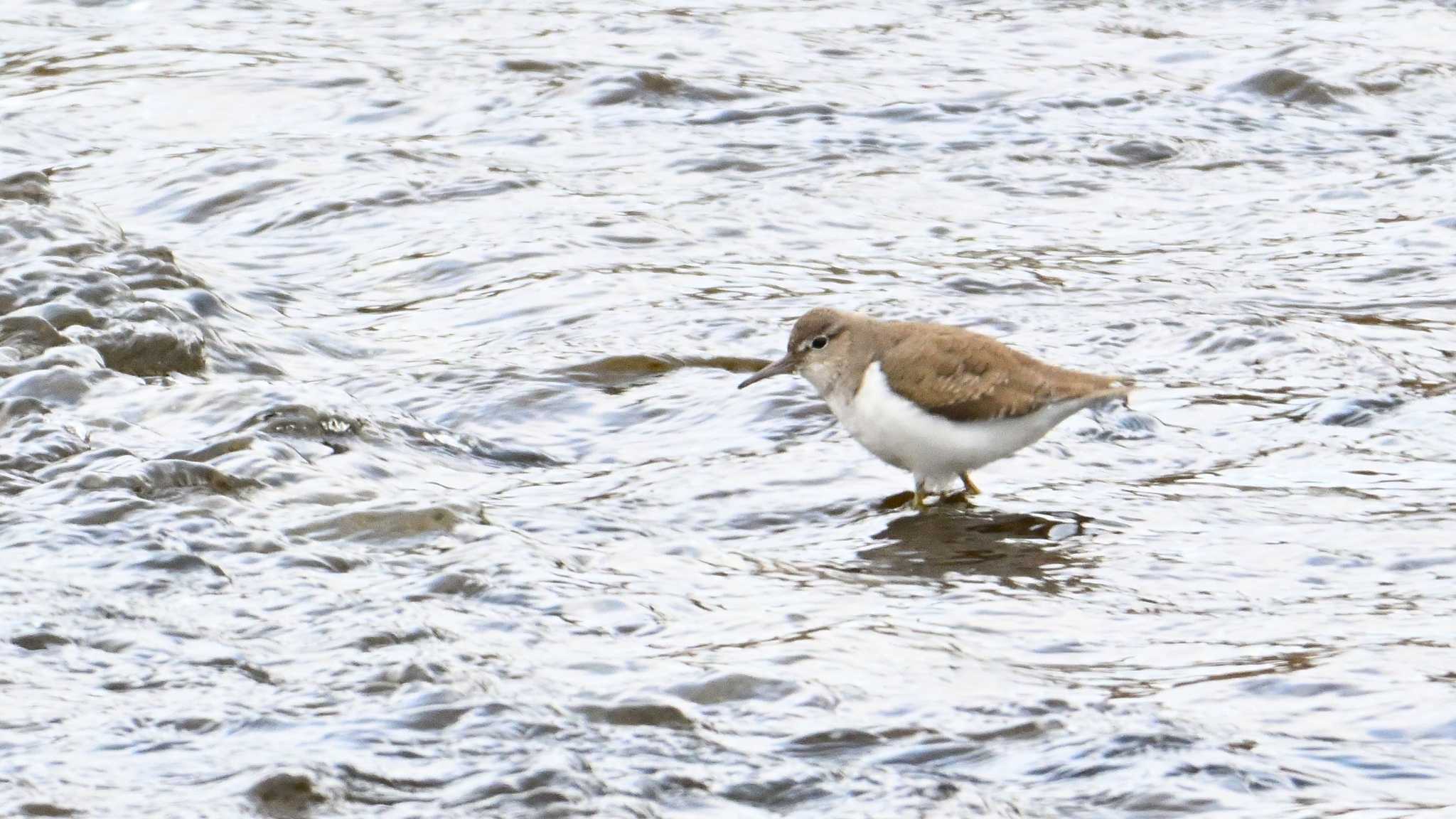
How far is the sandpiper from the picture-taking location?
6.45 meters

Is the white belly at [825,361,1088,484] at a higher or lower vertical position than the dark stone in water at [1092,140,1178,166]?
higher

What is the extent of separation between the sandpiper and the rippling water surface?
26 centimetres

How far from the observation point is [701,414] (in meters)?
7.52

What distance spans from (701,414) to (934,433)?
1305 mm

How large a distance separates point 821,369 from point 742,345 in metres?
1.30

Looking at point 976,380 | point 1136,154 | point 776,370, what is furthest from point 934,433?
point 1136,154

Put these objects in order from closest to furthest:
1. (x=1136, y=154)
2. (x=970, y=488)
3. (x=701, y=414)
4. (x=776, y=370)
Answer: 1. (x=970, y=488)
2. (x=776, y=370)
3. (x=701, y=414)
4. (x=1136, y=154)

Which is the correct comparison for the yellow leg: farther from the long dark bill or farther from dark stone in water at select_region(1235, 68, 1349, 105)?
dark stone in water at select_region(1235, 68, 1349, 105)

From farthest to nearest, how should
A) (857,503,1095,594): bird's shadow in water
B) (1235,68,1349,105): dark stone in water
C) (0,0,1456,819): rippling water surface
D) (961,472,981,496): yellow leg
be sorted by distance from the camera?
(1235,68,1349,105): dark stone in water → (961,472,981,496): yellow leg → (857,503,1095,594): bird's shadow in water → (0,0,1456,819): rippling water surface

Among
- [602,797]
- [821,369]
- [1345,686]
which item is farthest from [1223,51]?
[602,797]

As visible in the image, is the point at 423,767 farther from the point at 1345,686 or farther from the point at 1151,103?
the point at 1151,103

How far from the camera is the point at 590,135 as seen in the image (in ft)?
35.9

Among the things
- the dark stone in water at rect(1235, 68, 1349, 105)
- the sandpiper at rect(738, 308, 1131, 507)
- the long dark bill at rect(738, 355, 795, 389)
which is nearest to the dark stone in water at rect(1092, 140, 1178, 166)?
the dark stone in water at rect(1235, 68, 1349, 105)

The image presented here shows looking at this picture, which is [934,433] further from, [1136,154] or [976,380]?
[1136,154]
